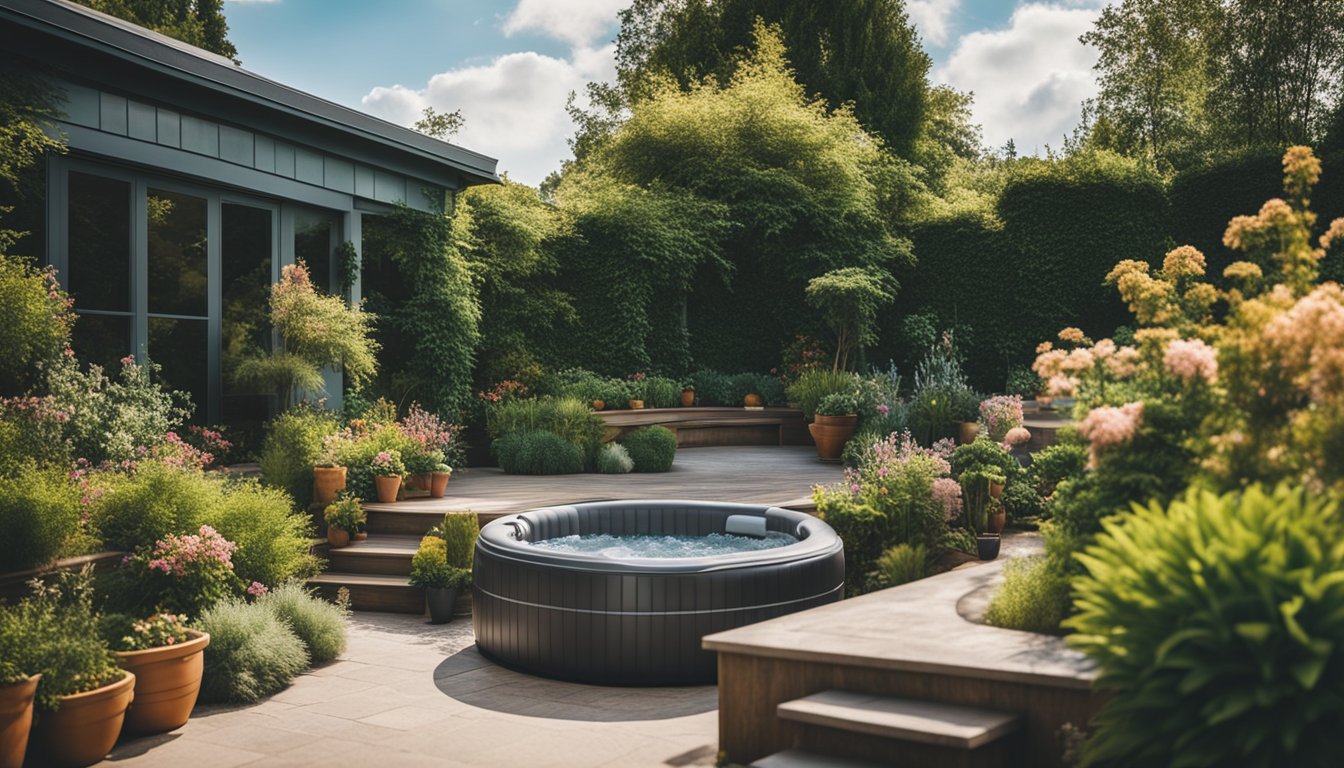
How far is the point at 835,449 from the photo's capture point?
36.6 ft

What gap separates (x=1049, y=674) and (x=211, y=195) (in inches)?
314

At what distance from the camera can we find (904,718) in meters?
3.27

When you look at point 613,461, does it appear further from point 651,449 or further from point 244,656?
point 244,656

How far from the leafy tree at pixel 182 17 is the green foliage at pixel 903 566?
1634 centimetres

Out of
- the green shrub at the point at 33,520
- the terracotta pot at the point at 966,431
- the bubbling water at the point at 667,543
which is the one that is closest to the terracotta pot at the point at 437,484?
the bubbling water at the point at 667,543

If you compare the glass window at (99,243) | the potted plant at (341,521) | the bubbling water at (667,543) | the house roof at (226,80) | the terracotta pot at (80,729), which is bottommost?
the terracotta pot at (80,729)

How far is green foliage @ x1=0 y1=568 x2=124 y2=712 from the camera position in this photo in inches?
153

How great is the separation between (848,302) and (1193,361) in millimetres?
10786

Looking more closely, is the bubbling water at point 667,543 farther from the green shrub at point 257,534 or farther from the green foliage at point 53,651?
the green foliage at point 53,651

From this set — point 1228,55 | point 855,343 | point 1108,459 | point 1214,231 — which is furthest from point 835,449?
point 1228,55

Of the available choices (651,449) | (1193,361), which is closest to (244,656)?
(1193,361)

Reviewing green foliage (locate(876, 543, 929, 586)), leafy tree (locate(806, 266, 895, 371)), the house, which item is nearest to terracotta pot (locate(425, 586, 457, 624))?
green foliage (locate(876, 543, 929, 586))

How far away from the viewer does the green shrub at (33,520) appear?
5.08 metres

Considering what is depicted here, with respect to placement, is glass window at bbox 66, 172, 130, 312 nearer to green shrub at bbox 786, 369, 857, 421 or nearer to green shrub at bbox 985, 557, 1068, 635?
green shrub at bbox 985, 557, 1068, 635
